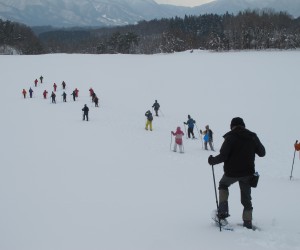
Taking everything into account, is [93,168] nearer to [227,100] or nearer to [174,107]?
[174,107]

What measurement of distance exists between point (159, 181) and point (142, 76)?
38916 mm

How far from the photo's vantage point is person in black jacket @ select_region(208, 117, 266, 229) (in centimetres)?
550

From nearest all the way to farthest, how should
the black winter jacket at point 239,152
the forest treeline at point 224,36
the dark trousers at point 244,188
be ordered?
the black winter jacket at point 239,152 < the dark trousers at point 244,188 < the forest treeline at point 224,36

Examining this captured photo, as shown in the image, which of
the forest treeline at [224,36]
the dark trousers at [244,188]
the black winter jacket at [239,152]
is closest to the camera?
the black winter jacket at [239,152]

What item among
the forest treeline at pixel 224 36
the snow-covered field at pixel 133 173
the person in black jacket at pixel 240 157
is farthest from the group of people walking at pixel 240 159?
the forest treeline at pixel 224 36

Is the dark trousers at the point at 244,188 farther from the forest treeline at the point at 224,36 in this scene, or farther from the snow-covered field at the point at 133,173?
the forest treeline at the point at 224,36

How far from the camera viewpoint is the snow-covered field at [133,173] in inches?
222

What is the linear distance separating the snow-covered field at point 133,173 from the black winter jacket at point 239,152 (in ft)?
3.11

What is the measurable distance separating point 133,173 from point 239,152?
6108 millimetres

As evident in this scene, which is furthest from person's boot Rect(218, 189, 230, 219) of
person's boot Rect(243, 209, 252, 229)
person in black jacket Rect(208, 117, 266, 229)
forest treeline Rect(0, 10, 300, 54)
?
forest treeline Rect(0, 10, 300, 54)

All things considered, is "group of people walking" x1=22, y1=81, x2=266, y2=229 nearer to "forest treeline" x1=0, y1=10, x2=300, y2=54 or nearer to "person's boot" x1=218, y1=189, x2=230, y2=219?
"person's boot" x1=218, y1=189, x2=230, y2=219

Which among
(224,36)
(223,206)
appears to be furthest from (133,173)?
(224,36)

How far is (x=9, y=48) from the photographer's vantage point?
119m

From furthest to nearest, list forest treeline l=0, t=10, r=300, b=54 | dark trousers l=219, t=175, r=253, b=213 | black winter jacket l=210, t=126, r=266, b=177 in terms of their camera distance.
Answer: forest treeline l=0, t=10, r=300, b=54 → dark trousers l=219, t=175, r=253, b=213 → black winter jacket l=210, t=126, r=266, b=177
